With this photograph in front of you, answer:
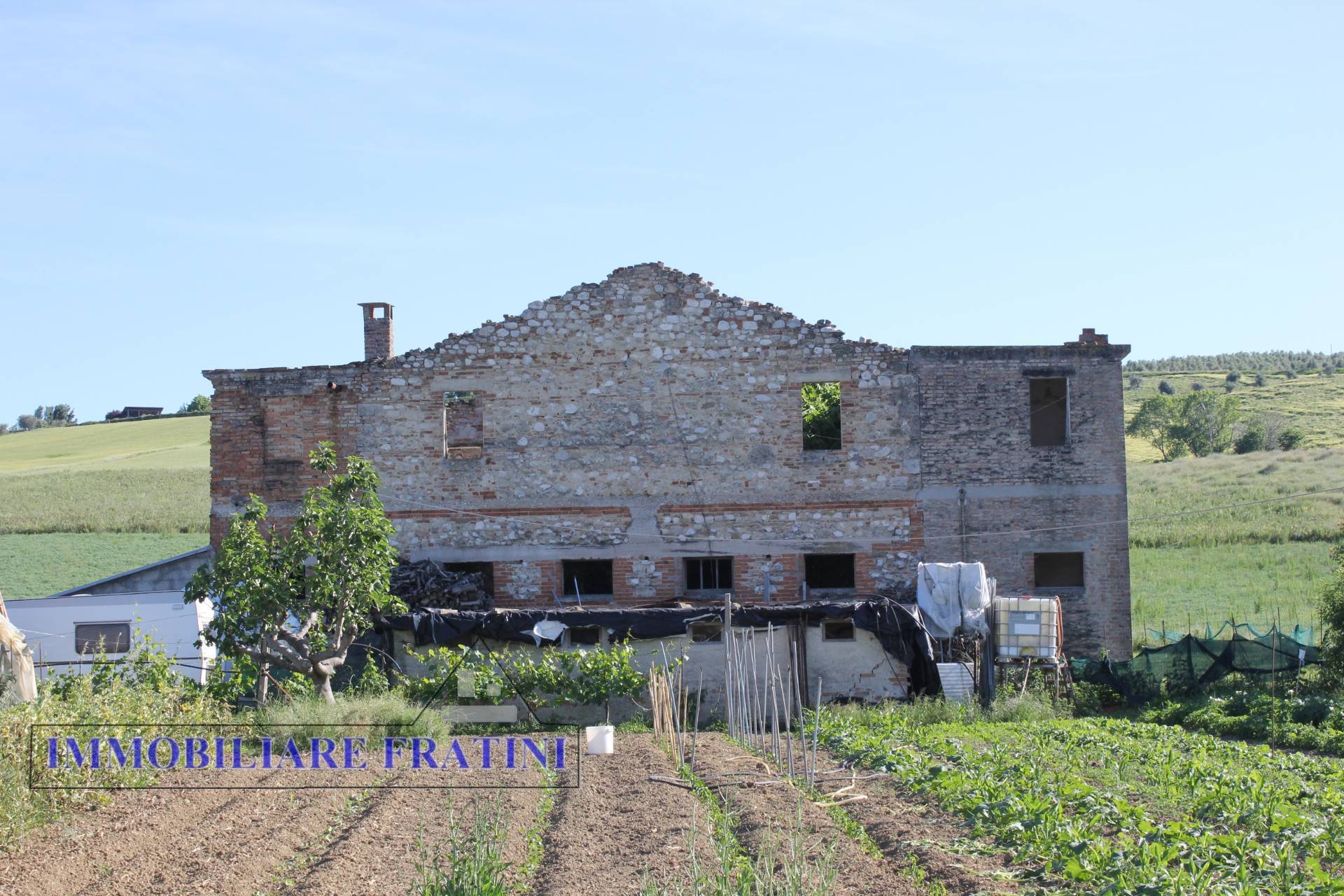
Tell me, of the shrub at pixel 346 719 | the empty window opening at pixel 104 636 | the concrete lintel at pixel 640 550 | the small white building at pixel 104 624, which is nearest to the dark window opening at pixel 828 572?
the concrete lintel at pixel 640 550

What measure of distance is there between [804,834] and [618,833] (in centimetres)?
173

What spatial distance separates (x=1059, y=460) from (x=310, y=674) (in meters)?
13.3

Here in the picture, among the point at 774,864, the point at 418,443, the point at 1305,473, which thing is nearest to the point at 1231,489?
the point at 1305,473

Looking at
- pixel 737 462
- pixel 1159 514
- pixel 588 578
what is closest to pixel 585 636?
pixel 588 578

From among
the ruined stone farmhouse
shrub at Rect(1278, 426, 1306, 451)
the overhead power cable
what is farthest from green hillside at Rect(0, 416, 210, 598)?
shrub at Rect(1278, 426, 1306, 451)

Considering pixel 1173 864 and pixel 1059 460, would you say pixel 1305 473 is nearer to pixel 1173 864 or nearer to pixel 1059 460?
pixel 1059 460

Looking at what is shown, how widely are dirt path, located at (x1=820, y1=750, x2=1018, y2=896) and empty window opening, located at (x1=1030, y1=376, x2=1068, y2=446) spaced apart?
13.2m

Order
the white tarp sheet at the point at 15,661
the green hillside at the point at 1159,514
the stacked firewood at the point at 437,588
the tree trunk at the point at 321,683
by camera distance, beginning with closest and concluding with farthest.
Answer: the white tarp sheet at the point at 15,661, the tree trunk at the point at 321,683, the stacked firewood at the point at 437,588, the green hillside at the point at 1159,514

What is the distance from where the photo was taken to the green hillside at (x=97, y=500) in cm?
4444

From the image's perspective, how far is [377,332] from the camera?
2564 cm

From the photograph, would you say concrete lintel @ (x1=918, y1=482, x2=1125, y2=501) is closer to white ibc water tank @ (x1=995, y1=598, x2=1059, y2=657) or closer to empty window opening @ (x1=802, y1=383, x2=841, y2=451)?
white ibc water tank @ (x1=995, y1=598, x2=1059, y2=657)

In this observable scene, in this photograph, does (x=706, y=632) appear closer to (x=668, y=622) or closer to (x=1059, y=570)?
(x=668, y=622)

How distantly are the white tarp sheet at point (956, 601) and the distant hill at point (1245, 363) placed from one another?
74.9 m

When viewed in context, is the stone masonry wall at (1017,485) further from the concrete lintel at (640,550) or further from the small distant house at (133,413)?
the small distant house at (133,413)
